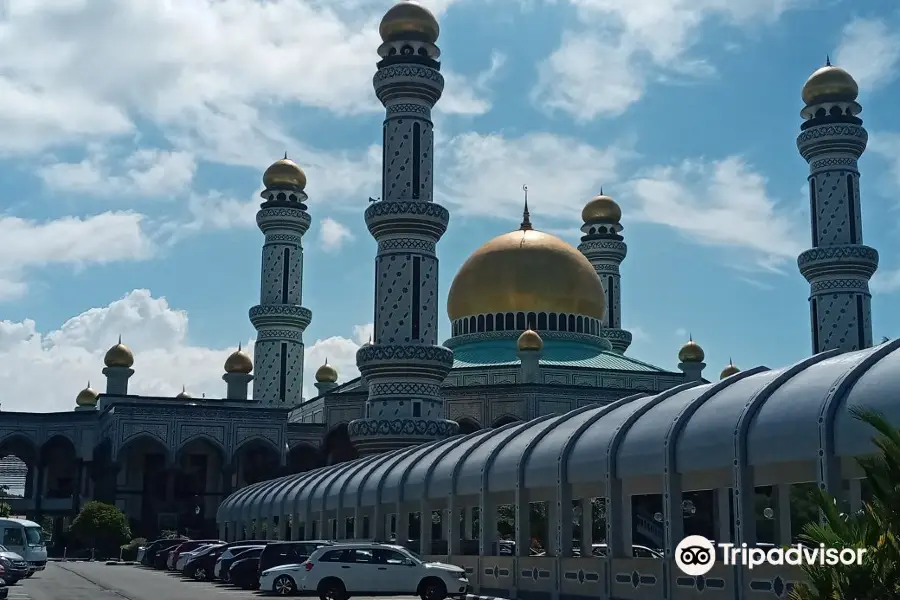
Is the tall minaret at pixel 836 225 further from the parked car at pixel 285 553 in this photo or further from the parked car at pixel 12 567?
the parked car at pixel 12 567

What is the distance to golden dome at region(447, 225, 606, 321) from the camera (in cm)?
5750

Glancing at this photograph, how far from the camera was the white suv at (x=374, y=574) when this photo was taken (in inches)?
793

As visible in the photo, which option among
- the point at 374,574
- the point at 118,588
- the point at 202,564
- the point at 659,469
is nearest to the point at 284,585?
the point at 374,574

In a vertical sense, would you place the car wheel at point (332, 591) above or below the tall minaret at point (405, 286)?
below

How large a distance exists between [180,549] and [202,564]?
5.51 m

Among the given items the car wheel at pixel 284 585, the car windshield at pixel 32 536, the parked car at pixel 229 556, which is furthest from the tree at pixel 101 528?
the car wheel at pixel 284 585

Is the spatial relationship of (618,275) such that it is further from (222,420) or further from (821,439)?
(821,439)

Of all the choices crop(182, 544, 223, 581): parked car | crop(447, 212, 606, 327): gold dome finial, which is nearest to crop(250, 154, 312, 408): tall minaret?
crop(447, 212, 606, 327): gold dome finial

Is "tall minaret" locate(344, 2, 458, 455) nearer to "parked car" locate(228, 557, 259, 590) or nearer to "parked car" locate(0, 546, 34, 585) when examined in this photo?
"parked car" locate(228, 557, 259, 590)

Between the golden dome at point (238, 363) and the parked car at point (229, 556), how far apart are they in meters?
34.3

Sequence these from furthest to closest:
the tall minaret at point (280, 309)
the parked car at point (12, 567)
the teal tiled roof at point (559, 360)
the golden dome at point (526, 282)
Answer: the tall minaret at point (280, 309) → the golden dome at point (526, 282) → the teal tiled roof at point (559, 360) → the parked car at point (12, 567)

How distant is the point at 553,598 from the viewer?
1920 cm

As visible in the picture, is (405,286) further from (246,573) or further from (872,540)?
(872,540)

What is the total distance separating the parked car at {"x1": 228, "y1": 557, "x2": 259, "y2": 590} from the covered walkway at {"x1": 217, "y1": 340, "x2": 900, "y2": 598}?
3.49 m
